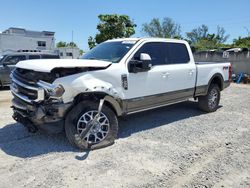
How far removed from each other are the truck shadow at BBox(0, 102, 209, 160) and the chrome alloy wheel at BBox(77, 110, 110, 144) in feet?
1.05

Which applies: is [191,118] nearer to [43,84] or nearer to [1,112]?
[43,84]

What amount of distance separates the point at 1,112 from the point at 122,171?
483 centimetres

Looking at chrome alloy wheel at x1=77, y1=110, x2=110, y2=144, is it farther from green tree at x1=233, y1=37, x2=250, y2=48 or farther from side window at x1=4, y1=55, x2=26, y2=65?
green tree at x1=233, y1=37, x2=250, y2=48

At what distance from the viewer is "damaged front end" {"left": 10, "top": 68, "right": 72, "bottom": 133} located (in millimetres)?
3887

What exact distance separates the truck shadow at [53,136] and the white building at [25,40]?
26.4m

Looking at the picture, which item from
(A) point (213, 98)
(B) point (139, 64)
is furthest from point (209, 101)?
(B) point (139, 64)

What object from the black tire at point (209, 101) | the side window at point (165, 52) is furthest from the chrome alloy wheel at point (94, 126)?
the black tire at point (209, 101)

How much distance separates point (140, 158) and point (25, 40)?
3203 cm

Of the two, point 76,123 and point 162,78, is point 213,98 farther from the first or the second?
point 76,123

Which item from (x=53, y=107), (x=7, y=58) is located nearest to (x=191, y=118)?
(x=53, y=107)

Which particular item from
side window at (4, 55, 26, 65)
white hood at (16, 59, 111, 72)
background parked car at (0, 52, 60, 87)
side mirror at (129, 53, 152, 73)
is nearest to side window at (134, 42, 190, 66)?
side mirror at (129, 53, 152, 73)

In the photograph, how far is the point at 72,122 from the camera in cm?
413

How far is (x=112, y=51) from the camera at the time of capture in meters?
5.20

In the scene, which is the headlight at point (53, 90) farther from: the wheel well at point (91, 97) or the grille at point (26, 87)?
the wheel well at point (91, 97)
